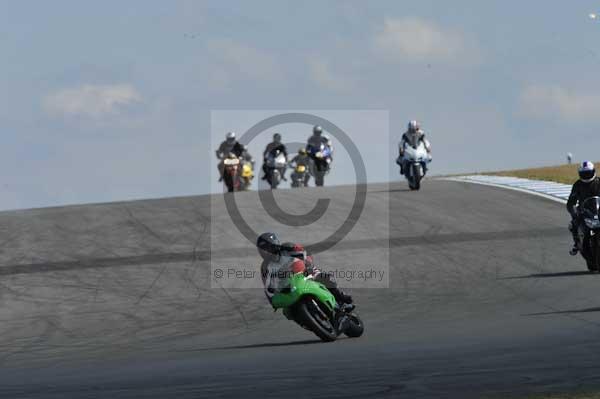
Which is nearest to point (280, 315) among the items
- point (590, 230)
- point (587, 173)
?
point (590, 230)

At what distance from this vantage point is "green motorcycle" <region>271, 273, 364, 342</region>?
41.7 ft

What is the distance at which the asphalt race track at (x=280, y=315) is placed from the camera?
380 inches

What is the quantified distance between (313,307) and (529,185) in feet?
75.8

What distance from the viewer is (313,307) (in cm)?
1289

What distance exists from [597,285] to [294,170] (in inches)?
963

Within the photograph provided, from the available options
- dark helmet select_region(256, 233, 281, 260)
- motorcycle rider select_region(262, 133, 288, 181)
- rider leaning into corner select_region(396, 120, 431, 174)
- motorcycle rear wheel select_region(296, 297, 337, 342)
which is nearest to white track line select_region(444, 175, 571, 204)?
rider leaning into corner select_region(396, 120, 431, 174)

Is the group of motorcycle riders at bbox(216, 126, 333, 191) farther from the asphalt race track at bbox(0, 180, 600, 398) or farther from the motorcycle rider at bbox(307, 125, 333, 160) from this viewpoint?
the asphalt race track at bbox(0, 180, 600, 398)

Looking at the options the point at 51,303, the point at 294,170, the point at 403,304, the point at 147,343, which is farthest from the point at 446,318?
the point at 294,170

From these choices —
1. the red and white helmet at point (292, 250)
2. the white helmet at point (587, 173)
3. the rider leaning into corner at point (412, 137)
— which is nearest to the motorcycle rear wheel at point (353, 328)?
the red and white helmet at point (292, 250)

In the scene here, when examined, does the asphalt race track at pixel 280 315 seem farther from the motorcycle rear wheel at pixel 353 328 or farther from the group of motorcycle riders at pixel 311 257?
the group of motorcycle riders at pixel 311 257

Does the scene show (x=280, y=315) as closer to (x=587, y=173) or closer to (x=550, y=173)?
(x=587, y=173)

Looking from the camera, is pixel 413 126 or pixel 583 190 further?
pixel 413 126

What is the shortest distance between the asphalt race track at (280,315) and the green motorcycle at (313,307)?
0.91 feet

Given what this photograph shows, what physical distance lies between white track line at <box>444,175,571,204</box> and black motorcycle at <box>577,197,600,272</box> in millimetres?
11578
